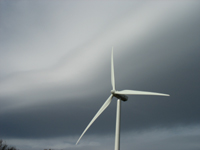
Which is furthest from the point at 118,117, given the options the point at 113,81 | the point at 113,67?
the point at 113,67

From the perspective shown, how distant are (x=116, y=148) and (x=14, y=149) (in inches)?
4785

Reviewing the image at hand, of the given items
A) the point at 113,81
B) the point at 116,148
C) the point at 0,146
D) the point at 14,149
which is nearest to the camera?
the point at 116,148

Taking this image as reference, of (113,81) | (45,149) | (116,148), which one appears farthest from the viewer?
(45,149)

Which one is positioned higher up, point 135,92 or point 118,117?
point 135,92

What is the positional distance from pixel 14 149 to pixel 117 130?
121832 mm

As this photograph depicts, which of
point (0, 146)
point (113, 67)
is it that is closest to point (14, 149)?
point (0, 146)

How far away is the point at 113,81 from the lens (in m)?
48.3

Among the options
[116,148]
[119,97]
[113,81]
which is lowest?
[116,148]

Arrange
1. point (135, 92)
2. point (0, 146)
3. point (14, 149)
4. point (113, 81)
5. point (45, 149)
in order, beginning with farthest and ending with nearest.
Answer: point (45, 149), point (14, 149), point (0, 146), point (113, 81), point (135, 92)

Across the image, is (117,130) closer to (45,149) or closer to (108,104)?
(108,104)

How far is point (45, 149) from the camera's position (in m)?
152

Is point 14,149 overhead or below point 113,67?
below

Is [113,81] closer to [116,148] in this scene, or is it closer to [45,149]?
[116,148]

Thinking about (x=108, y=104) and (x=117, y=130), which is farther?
(x=108, y=104)
